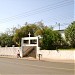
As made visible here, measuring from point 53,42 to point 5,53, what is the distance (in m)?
13.0

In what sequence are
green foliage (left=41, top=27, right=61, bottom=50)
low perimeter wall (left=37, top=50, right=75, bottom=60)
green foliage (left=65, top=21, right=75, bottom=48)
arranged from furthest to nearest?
green foliage (left=65, top=21, right=75, bottom=48), green foliage (left=41, top=27, right=61, bottom=50), low perimeter wall (left=37, top=50, right=75, bottom=60)

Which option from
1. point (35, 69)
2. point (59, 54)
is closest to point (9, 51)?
point (59, 54)

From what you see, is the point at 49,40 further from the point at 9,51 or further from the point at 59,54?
the point at 9,51

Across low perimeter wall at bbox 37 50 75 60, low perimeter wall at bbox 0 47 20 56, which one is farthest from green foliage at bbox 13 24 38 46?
low perimeter wall at bbox 37 50 75 60

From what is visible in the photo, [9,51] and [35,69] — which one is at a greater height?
[9,51]

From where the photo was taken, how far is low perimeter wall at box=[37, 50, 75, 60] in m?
36.4

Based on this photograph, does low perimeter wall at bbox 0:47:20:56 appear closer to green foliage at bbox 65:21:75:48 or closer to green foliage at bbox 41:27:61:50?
green foliage at bbox 41:27:61:50

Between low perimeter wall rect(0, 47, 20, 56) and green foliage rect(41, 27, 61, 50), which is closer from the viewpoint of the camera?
green foliage rect(41, 27, 61, 50)

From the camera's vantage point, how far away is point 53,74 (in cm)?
1631

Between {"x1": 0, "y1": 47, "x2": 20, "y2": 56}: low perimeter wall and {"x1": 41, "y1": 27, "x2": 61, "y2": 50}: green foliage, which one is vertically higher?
{"x1": 41, "y1": 27, "x2": 61, "y2": 50}: green foliage

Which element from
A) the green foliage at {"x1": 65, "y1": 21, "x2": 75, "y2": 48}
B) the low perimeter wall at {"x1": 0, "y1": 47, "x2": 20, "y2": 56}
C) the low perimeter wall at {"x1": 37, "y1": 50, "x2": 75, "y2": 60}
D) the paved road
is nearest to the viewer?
the paved road

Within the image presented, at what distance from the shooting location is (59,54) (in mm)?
38562

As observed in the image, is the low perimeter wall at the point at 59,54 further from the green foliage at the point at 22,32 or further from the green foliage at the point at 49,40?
the green foliage at the point at 22,32

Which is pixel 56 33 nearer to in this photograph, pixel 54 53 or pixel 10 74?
pixel 54 53
